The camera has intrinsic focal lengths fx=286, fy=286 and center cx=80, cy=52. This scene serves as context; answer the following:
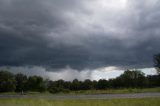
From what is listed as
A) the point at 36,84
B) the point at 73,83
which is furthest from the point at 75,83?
the point at 36,84

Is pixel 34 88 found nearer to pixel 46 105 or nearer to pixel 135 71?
pixel 135 71

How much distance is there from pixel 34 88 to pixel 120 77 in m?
47.4

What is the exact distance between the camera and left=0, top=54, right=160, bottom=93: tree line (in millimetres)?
114875

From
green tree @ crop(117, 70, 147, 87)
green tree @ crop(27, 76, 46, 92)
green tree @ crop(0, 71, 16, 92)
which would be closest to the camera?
green tree @ crop(27, 76, 46, 92)

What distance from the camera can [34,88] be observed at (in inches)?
4572

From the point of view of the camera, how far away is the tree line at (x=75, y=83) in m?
115

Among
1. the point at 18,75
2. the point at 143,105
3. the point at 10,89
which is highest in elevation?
the point at 18,75

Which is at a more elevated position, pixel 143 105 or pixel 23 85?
pixel 23 85

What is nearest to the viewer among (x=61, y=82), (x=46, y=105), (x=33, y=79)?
(x=46, y=105)

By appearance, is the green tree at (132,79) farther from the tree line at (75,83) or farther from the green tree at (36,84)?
the green tree at (36,84)

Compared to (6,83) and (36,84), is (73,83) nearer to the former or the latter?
(36,84)

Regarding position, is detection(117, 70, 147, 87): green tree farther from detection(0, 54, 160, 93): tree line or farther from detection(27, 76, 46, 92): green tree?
detection(27, 76, 46, 92): green tree

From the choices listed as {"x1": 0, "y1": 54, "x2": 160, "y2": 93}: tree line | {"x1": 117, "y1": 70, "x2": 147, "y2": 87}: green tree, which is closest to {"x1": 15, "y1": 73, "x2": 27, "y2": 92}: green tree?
{"x1": 0, "y1": 54, "x2": 160, "y2": 93}: tree line

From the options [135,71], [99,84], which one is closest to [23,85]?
[99,84]
